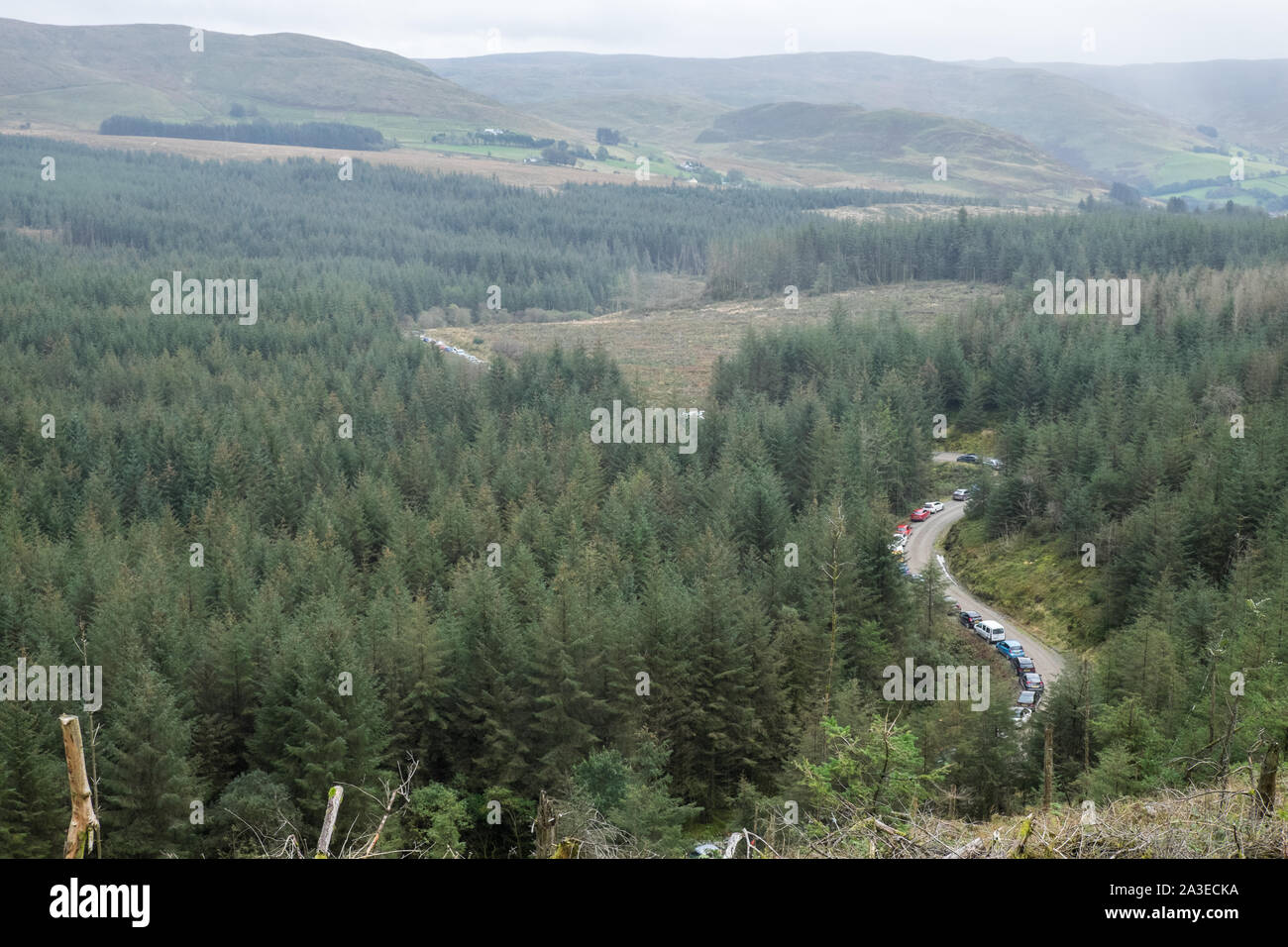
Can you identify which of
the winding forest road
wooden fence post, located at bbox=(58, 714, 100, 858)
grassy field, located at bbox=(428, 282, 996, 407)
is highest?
wooden fence post, located at bbox=(58, 714, 100, 858)

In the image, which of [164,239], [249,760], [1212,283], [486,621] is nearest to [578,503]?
[486,621]

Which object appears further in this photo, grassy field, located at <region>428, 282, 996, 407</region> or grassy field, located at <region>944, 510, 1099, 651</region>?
grassy field, located at <region>428, 282, 996, 407</region>

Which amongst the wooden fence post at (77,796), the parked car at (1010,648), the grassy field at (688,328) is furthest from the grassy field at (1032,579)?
the wooden fence post at (77,796)

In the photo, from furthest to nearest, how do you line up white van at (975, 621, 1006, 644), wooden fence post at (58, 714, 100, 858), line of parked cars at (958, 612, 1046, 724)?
white van at (975, 621, 1006, 644) < line of parked cars at (958, 612, 1046, 724) < wooden fence post at (58, 714, 100, 858)

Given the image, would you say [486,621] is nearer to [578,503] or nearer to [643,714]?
[643,714]

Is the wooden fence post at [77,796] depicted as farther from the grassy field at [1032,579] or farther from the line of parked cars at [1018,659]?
the grassy field at [1032,579]

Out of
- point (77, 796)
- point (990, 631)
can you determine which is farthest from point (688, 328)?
point (77, 796)

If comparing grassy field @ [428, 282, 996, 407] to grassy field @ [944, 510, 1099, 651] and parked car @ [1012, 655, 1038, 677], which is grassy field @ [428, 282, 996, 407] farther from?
parked car @ [1012, 655, 1038, 677]

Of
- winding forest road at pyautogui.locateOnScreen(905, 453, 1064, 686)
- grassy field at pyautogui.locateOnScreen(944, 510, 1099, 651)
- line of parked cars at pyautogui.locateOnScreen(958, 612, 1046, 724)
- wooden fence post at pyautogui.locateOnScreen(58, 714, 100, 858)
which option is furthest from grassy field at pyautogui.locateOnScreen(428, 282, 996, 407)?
wooden fence post at pyautogui.locateOnScreen(58, 714, 100, 858)
